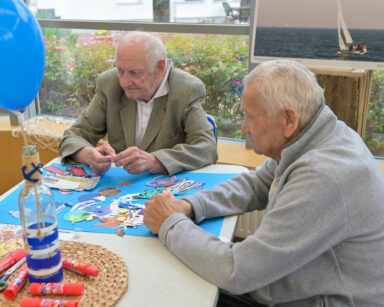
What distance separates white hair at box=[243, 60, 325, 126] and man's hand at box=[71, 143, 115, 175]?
3.00 feet

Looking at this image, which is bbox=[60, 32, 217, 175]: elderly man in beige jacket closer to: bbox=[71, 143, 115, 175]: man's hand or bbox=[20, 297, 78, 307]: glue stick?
bbox=[71, 143, 115, 175]: man's hand

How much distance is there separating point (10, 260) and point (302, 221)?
0.84 meters

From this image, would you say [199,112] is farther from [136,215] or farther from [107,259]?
[107,259]

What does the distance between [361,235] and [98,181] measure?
3.76 ft

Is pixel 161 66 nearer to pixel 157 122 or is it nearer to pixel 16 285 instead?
pixel 157 122

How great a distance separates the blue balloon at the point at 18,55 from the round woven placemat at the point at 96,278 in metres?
0.68

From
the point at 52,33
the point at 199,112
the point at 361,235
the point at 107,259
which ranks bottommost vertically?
the point at 107,259

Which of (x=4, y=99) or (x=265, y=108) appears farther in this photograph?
(x=4, y=99)

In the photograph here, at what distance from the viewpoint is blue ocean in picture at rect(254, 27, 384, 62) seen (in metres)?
2.39

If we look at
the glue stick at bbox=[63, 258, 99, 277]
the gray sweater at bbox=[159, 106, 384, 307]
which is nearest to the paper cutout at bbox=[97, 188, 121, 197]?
the gray sweater at bbox=[159, 106, 384, 307]

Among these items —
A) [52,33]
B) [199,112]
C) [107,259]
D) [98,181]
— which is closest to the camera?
[107,259]

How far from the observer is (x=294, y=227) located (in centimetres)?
112

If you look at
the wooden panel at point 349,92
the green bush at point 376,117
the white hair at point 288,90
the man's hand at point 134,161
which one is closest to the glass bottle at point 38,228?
the white hair at point 288,90

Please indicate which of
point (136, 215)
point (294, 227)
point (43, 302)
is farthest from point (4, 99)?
point (294, 227)
